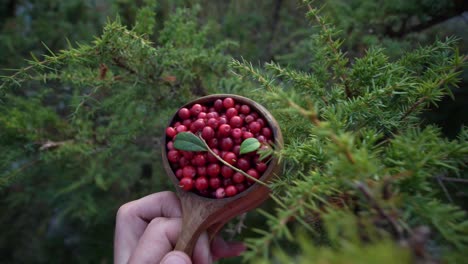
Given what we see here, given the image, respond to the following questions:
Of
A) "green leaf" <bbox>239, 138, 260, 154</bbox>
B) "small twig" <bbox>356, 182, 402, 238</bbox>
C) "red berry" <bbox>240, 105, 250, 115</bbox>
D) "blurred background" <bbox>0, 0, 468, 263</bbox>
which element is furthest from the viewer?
"blurred background" <bbox>0, 0, 468, 263</bbox>

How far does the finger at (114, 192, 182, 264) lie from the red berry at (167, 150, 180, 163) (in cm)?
12

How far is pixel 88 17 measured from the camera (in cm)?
159

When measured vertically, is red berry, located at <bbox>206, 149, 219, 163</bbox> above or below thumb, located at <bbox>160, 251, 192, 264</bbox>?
above

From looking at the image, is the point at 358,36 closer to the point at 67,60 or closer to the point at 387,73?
the point at 387,73

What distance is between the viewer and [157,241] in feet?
2.03

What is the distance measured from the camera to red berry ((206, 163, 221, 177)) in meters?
0.56

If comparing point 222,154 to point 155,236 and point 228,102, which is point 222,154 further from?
point 155,236

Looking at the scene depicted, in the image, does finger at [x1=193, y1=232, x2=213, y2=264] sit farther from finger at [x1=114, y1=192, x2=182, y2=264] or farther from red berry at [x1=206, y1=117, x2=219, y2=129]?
red berry at [x1=206, y1=117, x2=219, y2=129]

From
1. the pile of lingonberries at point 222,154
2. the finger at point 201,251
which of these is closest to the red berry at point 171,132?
the pile of lingonberries at point 222,154

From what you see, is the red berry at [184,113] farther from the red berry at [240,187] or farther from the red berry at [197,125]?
the red berry at [240,187]

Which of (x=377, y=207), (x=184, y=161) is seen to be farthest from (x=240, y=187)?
(x=377, y=207)

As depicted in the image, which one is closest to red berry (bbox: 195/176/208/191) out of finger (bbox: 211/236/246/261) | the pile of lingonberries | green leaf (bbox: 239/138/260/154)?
the pile of lingonberries

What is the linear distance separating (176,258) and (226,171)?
0.57 ft

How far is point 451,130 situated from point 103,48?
3.50 feet
